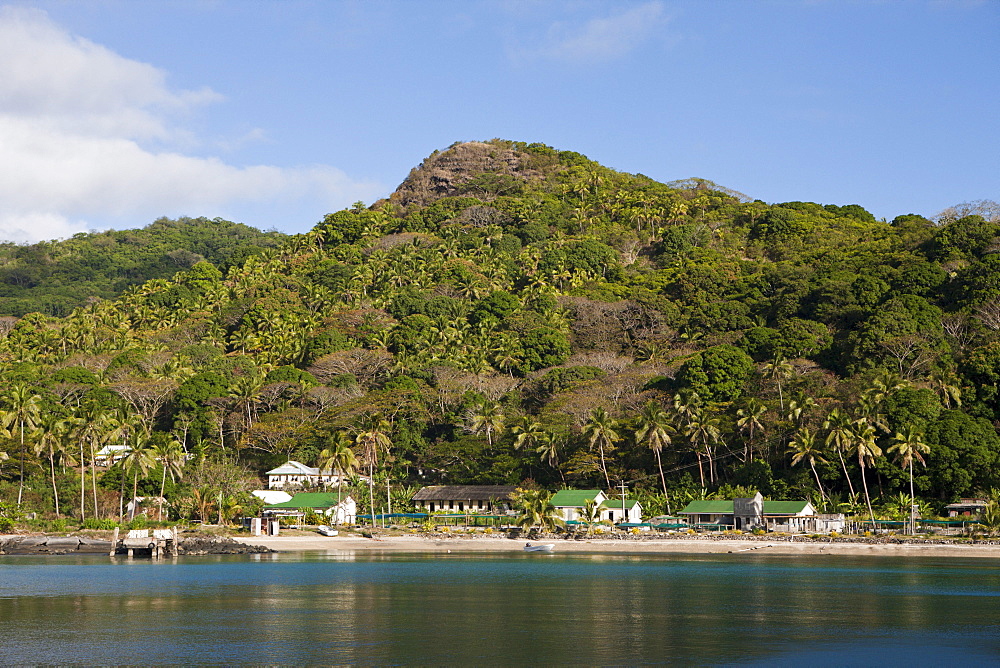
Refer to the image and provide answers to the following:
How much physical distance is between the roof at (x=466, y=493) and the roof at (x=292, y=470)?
34.9 ft

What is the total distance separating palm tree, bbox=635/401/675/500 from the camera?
84.8m

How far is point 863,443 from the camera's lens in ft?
241

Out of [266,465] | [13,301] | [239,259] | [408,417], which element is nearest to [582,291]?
[408,417]

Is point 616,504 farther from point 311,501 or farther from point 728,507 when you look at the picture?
point 311,501

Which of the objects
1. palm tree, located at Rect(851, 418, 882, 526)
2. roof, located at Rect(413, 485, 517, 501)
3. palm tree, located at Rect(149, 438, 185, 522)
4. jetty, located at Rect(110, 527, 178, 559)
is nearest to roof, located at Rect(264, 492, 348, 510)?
roof, located at Rect(413, 485, 517, 501)

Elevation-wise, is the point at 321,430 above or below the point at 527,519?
above

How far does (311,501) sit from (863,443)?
46.4 meters

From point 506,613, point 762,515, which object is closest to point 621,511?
point 762,515

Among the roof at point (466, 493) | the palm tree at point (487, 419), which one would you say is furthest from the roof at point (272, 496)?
the palm tree at point (487, 419)

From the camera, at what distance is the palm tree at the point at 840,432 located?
74250mm

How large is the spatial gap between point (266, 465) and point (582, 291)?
2035 inches

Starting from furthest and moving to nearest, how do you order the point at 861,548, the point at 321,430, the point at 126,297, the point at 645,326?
the point at 126,297
the point at 645,326
the point at 321,430
the point at 861,548

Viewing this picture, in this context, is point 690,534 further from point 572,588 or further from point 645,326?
point 645,326

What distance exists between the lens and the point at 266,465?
9956 centimetres
